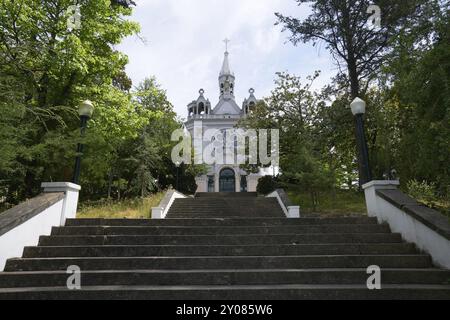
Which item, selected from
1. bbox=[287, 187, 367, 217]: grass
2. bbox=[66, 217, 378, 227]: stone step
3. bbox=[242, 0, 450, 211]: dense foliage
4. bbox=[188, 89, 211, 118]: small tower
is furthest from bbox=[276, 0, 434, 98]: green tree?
bbox=[188, 89, 211, 118]: small tower

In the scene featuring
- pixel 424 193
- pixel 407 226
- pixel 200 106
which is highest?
pixel 200 106

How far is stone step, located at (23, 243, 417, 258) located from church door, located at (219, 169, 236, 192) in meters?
32.1

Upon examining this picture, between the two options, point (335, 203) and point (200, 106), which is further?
point (200, 106)

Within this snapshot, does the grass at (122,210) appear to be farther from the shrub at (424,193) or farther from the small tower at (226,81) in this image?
the small tower at (226,81)

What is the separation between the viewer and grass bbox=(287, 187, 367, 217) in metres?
10.8

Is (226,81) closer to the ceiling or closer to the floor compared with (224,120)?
closer to the ceiling

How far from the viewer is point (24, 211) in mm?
5371

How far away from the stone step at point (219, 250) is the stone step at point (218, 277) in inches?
31.0

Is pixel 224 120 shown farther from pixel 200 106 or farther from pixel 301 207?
pixel 301 207

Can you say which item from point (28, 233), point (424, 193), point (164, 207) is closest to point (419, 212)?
point (424, 193)

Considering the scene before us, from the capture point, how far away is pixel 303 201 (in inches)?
568

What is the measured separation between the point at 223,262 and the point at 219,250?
44 cm

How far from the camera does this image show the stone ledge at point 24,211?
4941 millimetres
